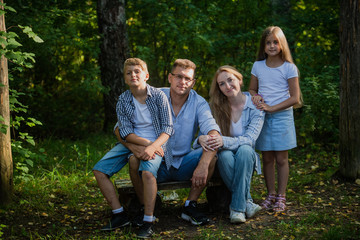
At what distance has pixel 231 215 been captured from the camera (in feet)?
12.1

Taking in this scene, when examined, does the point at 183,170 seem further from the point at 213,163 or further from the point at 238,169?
the point at 238,169

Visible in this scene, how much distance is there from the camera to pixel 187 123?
375 cm

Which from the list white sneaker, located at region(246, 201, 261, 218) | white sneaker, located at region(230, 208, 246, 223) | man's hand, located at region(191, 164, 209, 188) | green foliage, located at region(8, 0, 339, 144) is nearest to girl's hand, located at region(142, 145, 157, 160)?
man's hand, located at region(191, 164, 209, 188)

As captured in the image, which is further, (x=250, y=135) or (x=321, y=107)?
(x=321, y=107)

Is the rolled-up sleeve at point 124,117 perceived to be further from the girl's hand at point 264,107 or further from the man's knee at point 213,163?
the girl's hand at point 264,107

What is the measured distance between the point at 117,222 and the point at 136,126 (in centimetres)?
90

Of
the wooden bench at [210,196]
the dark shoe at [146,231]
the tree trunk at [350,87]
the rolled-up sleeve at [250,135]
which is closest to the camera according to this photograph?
the dark shoe at [146,231]

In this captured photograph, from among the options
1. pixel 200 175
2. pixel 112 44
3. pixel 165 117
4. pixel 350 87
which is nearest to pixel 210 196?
pixel 200 175

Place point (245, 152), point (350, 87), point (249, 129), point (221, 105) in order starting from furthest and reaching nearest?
1. point (350, 87)
2. point (221, 105)
3. point (249, 129)
4. point (245, 152)

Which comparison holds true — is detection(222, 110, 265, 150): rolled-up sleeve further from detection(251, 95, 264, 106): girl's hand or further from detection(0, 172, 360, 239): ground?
detection(0, 172, 360, 239): ground

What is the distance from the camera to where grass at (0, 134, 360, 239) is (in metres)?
3.47

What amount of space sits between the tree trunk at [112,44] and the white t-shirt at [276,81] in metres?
3.26

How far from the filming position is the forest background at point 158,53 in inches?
236

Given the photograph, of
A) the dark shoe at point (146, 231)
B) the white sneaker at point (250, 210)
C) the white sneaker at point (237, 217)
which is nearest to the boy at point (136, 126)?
the dark shoe at point (146, 231)
